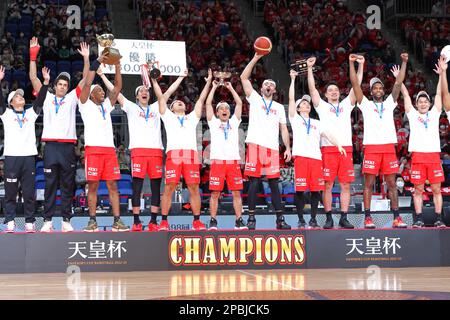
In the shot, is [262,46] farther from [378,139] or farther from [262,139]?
[378,139]

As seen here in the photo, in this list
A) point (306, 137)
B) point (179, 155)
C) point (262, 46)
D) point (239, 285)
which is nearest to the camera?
point (239, 285)

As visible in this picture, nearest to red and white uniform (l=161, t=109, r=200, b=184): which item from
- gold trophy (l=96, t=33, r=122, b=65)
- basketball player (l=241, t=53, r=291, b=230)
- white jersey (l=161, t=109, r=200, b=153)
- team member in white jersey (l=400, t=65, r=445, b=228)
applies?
white jersey (l=161, t=109, r=200, b=153)

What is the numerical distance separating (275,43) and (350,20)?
2602mm

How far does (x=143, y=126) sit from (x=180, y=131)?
52 cm

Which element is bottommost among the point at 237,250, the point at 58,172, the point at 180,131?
the point at 237,250

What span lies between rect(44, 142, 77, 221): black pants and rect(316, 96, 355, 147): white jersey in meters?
3.55

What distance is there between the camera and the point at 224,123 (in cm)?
991

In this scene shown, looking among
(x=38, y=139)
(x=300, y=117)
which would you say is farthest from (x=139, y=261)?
(x=38, y=139)

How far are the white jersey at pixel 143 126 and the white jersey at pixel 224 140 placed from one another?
790 mm

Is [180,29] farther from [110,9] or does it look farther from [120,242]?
[120,242]

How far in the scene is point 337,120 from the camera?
9.79 metres

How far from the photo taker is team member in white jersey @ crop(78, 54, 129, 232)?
9.25 meters

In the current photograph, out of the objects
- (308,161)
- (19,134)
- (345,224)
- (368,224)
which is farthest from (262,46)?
(19,134)

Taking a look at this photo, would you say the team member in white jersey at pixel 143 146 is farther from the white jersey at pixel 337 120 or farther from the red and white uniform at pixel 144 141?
the white jersey at pixel 337 120
